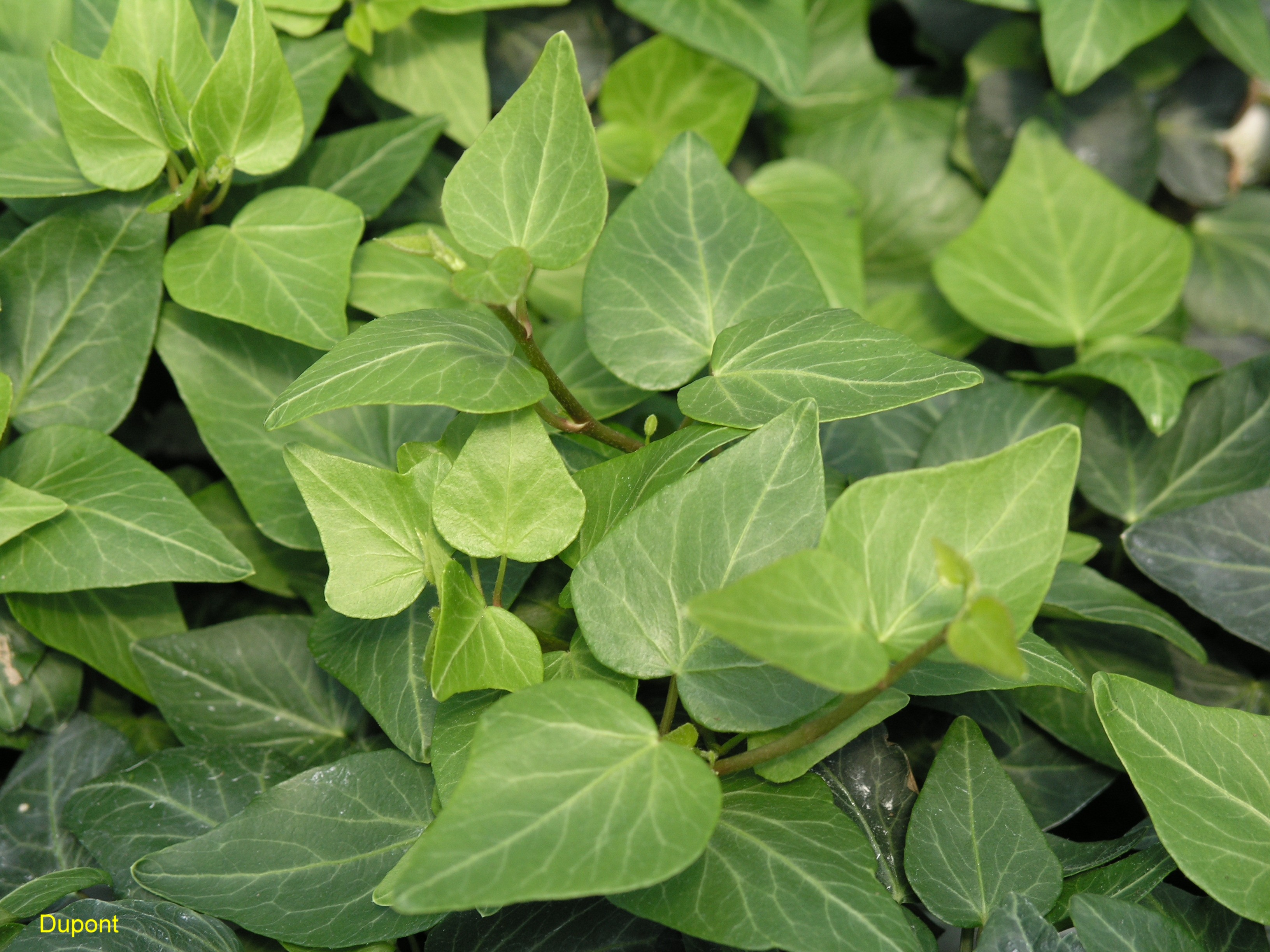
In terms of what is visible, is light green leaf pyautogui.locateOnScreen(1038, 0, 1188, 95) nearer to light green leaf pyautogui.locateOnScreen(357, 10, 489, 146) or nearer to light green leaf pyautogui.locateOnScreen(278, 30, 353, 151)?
light green leaf pyautogui.locateOnScreen(357, 10, 489, 146)

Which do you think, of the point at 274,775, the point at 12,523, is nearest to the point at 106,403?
the point at 12,523

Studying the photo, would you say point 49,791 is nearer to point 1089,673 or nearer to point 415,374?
point 415,374

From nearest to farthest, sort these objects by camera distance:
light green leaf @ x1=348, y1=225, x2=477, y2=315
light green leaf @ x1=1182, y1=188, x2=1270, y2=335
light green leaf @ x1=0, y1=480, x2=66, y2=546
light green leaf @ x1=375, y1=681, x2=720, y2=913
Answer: light green leaf @ x1=375, y1=681, x2=720, y2=913
light green leaf @ x1=0, y1=480, x2=66, y2=546
light green leaf @ x1=348, y1=225, x2=477, y2=315
light green leaf @ x1=1182, y1=188, x2=1270, y2=335

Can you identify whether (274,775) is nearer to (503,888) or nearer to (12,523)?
(12,523)

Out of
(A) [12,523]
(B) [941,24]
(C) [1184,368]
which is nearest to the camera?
(A) [12,523]

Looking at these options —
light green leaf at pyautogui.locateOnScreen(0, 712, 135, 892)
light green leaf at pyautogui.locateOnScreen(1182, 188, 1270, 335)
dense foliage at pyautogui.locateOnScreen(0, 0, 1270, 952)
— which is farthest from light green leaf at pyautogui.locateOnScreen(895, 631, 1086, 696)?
light green leaf at pyautogui.locateOnScreen(1182, 188, 1270, 335)

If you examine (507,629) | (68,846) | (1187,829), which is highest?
(507,629)

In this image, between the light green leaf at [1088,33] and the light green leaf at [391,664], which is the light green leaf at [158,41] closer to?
the light green leaf at [391,664]
